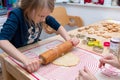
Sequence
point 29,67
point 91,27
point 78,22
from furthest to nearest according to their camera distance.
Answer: point 78,22, point 91,27, point 29,67

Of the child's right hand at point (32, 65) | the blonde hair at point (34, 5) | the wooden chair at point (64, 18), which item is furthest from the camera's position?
the wooden chair at point (64, 18)

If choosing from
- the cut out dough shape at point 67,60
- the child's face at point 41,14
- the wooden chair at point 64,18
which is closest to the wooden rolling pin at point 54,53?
the cut out dough shape at point 67,60

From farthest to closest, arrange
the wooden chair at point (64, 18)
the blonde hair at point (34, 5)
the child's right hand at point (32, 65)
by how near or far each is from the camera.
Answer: the wooden chair at point (64, 18)
the blonde hair at point (34, 5)
the child's right hand at point (32, 65)

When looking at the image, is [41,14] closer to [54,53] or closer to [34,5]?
[34,5]

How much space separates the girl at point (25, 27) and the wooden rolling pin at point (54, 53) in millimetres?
31

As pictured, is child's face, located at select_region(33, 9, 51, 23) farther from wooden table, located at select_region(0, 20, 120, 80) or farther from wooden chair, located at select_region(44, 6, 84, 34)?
wooden chair, located at select_region(44, 6, 84, 34)

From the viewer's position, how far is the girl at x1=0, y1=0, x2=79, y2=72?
0.69 meters

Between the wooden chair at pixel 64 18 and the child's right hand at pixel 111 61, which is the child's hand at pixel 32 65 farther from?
the wooden chair at pixel 64 18

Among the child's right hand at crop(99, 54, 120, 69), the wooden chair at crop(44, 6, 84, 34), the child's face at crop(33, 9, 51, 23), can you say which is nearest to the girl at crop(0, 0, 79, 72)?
the child's face at crop(33, 9, 51, 23)

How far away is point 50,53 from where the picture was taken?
0.73 metres

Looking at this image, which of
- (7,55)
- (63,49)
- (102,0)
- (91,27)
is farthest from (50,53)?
(102,0)

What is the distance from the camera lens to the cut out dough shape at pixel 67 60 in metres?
0.71

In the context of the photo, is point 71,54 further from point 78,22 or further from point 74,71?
point 78,22

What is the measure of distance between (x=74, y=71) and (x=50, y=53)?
0.14 meters
